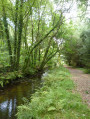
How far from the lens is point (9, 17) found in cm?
938

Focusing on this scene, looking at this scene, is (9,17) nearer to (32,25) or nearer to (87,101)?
(32,25)

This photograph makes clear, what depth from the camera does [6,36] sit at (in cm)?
964

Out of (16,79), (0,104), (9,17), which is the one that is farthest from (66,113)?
(9,17)

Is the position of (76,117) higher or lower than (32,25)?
lower

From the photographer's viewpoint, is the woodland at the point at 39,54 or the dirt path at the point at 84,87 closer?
the woodland at the point at 39,54

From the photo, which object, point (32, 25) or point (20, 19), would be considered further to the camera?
point (32, 25)

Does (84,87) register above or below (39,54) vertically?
below

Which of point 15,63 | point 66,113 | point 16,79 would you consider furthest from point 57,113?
point 15,63

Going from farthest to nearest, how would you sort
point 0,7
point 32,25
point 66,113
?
point 32,25
point 0,7
point 66,113

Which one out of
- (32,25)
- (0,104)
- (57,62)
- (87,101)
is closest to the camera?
A: (87,101)

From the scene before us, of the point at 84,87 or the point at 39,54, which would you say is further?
the point at 39,54

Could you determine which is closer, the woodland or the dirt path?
the woodland

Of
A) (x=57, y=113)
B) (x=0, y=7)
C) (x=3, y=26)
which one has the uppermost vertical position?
(x=0, y=7)

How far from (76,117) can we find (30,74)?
975 centimetres
